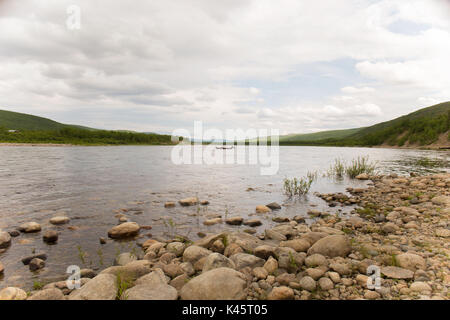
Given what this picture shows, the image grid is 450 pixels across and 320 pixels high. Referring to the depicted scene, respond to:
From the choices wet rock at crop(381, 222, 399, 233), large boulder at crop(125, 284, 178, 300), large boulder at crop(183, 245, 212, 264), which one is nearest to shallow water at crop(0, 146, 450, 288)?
large boulder at crop(183, 245, 212, 264)

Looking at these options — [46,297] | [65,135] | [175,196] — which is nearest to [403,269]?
[46,297]

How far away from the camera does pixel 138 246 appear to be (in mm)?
8258

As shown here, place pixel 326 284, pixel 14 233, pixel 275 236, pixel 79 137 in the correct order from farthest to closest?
pixel 79 137
pixel 14 233
pixel 275 236
pixel 326 284

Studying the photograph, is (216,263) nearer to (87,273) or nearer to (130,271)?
(130,271)

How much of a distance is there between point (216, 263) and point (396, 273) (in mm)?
3768

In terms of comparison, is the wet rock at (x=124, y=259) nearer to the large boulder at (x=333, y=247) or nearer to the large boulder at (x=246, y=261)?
the large boulder at (x=246, y=261)

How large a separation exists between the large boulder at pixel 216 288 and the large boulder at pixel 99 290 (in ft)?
4.77

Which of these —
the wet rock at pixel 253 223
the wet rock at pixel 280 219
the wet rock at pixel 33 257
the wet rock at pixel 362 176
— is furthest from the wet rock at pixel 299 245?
the wet rock at pixel 362 176

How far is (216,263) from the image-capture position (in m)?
5.39

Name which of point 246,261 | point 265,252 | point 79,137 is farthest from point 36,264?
point 79,137

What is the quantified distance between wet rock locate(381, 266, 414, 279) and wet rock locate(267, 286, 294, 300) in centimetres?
208

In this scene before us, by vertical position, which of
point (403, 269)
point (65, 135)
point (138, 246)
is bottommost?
point (138, 246)

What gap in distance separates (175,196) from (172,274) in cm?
1050
